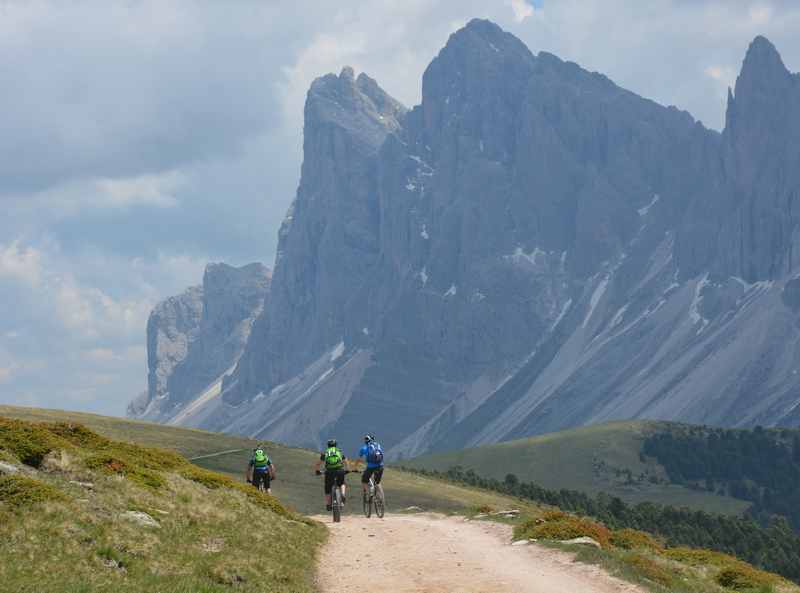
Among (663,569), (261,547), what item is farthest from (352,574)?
(663,569)

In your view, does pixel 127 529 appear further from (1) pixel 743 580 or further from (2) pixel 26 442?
(1) pixel 743 580

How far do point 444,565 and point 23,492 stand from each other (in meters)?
12.1

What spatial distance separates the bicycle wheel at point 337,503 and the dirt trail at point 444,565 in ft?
11.2

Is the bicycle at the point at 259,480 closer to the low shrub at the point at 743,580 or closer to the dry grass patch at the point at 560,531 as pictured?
the dry grass patch at the point at 560,531

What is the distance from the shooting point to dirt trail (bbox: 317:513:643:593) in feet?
95.9

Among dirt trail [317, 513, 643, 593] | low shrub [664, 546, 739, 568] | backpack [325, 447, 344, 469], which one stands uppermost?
backpack [325, 447, 344, 469]

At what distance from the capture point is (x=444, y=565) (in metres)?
33.0

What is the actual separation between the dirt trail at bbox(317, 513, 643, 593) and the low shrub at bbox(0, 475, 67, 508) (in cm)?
739

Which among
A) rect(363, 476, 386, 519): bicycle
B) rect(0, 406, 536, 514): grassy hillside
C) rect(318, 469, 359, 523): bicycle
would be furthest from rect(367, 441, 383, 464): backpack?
rect(0, 406, 536, 514): grassy hillside

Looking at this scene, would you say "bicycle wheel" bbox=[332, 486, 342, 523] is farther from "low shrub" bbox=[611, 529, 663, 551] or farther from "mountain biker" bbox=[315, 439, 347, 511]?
"low shrub" bbox=[611, 529, 663, 551]

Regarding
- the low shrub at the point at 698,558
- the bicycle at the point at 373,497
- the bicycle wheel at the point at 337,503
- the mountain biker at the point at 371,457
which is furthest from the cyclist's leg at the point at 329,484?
the low shrub at the point at 698,558

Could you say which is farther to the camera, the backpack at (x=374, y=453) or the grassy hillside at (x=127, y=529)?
the backpack at (x=374, y=453)

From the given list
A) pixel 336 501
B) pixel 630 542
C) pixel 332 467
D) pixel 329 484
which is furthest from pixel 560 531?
pixel 329 484

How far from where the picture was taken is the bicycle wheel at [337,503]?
47.9m
